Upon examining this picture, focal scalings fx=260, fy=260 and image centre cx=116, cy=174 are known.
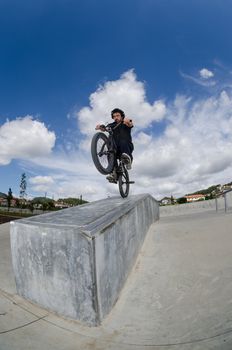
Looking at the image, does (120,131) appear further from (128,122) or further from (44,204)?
(44,204)

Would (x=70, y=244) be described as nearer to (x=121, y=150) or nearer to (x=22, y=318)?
(x=22, y=318)

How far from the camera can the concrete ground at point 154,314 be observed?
227cm

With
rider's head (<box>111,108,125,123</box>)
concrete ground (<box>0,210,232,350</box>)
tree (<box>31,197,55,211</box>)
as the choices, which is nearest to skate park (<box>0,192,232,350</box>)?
concrete ground (<box>0,210,232,350</box>)

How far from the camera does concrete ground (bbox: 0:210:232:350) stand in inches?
89.4

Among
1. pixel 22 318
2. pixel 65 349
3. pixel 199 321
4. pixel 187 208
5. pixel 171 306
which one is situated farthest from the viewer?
pixel 187 208

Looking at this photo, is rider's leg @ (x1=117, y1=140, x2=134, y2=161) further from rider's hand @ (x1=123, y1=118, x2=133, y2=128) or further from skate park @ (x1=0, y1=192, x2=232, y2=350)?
skate park @ (x1=0, y1=192, x2=232, y2=350)

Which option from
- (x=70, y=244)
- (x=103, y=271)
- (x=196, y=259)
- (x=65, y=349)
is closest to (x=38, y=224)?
(x=70, y=244)

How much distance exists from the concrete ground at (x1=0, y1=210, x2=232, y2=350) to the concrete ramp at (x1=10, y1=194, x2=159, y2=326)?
0.14m

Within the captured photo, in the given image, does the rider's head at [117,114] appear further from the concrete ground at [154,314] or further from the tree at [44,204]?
the tree at [44,204]

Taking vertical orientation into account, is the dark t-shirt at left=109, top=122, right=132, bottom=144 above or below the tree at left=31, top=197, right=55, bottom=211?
above

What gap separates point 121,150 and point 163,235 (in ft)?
7.27

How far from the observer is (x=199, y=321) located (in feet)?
8.22

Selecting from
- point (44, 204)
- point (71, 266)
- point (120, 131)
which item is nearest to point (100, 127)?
point (120, 131)

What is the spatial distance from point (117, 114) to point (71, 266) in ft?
13.6
